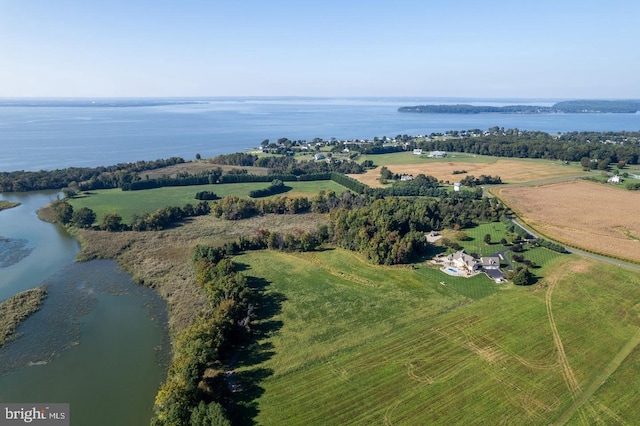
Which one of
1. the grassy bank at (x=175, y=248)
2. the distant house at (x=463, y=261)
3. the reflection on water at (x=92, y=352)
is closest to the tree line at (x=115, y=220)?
the grassy bank at (x=175, y=248)

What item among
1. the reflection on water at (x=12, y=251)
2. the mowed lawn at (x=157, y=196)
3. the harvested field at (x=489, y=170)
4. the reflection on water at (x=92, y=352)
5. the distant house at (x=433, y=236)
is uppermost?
the harvested field at (x=489, y=170)

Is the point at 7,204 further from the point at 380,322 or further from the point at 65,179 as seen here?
the point at 380,322

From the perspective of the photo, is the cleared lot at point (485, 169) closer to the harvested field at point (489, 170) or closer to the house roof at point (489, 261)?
the harvested field at point (489, 170)

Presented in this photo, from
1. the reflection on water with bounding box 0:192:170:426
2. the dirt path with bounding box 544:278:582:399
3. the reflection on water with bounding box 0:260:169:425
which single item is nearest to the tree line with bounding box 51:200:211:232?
the reflection on water with bounding box 0:192:170:426

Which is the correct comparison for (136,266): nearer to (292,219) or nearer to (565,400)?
(292,219)

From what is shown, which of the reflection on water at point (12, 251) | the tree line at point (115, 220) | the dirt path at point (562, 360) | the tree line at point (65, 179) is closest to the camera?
the dirt path at point (562, 360)

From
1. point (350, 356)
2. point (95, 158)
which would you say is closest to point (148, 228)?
point (350, 356)
